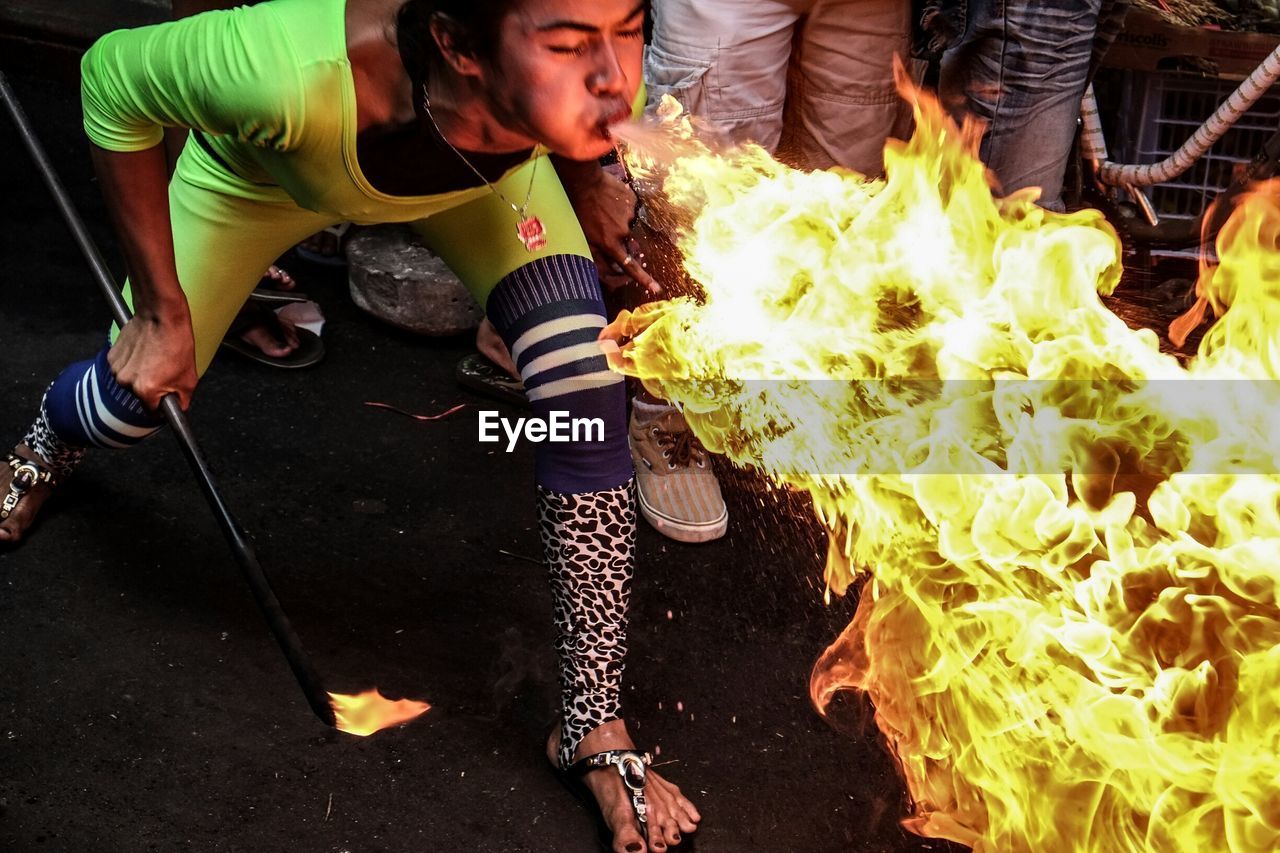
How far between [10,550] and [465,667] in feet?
4.33

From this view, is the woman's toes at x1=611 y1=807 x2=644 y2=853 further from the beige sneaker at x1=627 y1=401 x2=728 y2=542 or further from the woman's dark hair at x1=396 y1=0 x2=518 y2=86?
the woman's dark hair at x1=396 y1=0 x2=518 y2=86

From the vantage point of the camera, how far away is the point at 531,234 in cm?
262

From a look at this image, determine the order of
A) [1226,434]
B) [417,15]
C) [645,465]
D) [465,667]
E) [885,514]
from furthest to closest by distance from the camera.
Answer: [645,465], [465,667], [885,514], [1226,434], [417,15]

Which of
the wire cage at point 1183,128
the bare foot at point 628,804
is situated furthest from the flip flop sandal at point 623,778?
the wire cage at point 1183,128

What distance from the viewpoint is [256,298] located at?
443 cm

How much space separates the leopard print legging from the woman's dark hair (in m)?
0.90

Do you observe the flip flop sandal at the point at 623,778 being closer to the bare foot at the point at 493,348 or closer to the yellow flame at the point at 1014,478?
the yellow flame at the point at 1014,478

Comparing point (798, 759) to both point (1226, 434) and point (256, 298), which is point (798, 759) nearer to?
point (1226, 434)

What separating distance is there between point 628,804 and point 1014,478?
3.54 feet

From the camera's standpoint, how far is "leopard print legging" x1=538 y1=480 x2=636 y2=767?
2.61 meters

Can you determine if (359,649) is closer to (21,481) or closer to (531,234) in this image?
(21,481)

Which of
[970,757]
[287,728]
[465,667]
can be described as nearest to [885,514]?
[970,757]

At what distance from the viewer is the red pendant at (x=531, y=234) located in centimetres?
262

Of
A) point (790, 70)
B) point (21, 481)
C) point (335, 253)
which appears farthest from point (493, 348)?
point (21, 481)
